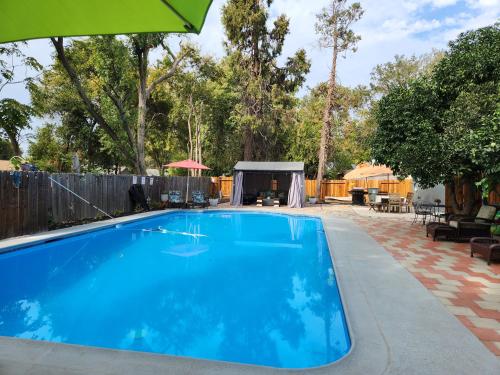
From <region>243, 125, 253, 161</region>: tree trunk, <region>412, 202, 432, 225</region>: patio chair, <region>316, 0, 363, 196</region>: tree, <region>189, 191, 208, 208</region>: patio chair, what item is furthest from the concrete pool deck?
<region>243, 125, 253, 161</region>: tree trunk

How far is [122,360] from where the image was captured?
8.11ft

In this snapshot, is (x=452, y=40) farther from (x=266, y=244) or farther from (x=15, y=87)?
(x=15, y=87)

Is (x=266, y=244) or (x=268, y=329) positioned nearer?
(x=268, y=329)

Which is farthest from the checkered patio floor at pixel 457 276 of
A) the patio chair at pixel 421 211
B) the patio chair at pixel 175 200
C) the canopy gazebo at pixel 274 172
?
the patio chair at pixel 175 200

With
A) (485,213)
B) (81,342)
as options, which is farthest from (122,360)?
(485,213)

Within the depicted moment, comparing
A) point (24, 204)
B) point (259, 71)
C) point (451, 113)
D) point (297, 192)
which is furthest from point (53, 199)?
point (259, 71)

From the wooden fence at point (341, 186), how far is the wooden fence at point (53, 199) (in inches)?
377

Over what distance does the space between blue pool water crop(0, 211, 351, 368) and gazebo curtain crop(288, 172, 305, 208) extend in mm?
8306

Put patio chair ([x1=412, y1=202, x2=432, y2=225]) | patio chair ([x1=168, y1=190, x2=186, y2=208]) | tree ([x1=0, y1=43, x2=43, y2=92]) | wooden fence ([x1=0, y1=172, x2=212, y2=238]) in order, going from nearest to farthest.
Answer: wooden fence ([x1=0, y1=172, x2=212, y2=238]), patio chair ([x1=412, y1=202, x2=432, y2=225]), tree ([x1=0, y1=43, x2=43, y2=92]), patio chair ([x1=168, y1=190, x2=186, y2=208])

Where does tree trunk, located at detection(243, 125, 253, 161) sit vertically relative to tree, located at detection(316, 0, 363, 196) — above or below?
below

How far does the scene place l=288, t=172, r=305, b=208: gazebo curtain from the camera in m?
17.2

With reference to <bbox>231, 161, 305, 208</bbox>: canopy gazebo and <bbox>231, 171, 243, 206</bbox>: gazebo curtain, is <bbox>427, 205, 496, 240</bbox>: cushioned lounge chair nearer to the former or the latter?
<bbox>231, 161, 305, 208</bbox>: canopy gazebo

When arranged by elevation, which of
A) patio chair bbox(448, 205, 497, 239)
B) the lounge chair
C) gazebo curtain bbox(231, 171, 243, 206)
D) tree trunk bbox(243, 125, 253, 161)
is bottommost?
the lounge chair

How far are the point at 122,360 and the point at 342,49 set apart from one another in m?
22.1
